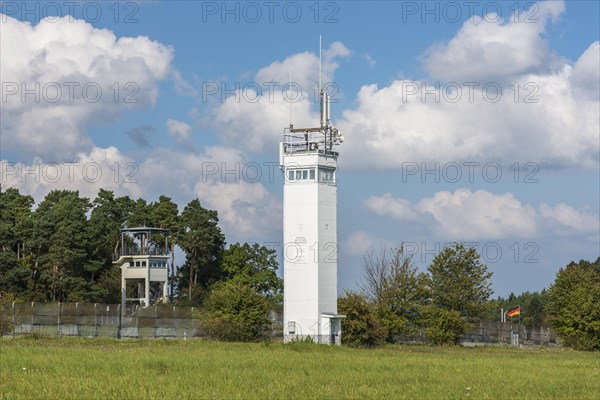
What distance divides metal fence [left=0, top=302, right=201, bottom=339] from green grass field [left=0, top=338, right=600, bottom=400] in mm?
16964

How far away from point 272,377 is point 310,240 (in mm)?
32911

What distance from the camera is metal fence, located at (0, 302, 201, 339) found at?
5969 cm

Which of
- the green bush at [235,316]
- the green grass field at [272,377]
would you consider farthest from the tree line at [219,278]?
the green grass field at [272,377]

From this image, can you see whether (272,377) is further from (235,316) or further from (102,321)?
(102,321)

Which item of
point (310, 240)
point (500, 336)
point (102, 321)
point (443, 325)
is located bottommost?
point (500, 336)

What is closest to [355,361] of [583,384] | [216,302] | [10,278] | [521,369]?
[521,369]

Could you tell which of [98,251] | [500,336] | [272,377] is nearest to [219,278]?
[98,251]

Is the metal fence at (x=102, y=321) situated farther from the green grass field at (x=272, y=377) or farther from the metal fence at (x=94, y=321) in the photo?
the green grass field at (x=272, y=377)

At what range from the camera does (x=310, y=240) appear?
64.8m

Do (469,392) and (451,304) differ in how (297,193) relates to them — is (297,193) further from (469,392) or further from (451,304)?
(469,392)

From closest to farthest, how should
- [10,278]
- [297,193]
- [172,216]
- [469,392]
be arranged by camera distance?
[469,392], [297,193], [10,278], [172,216]

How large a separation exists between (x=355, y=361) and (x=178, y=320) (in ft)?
84.3

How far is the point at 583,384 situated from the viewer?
33312mm

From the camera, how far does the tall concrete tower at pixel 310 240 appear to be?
209ft
